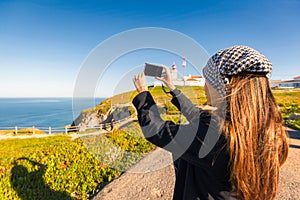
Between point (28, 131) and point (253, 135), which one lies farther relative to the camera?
point (28, 131)

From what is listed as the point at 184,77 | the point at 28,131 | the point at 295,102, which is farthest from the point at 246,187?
the point at 295,102

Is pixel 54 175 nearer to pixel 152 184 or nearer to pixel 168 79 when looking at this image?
pixel 152 184

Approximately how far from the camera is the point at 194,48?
1.69m

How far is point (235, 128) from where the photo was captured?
1020 mm

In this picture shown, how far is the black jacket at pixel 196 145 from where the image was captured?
1026mm

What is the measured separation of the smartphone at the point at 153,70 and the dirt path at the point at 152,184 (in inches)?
105

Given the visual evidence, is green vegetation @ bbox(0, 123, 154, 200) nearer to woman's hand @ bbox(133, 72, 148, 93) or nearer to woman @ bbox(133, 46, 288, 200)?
woman's hand @ bbox(133, 72, 148, 93)

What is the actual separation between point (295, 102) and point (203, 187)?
2775 cm

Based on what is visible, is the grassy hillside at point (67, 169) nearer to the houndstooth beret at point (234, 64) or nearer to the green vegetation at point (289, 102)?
the houndstooth beret at point (234, 64)

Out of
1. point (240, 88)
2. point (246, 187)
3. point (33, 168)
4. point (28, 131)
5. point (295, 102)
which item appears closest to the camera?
point (240, 88)

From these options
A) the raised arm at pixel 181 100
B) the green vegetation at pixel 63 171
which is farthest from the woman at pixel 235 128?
the green vegetation at pixel 63 171

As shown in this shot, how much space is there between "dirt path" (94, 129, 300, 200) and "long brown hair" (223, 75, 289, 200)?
112 inches

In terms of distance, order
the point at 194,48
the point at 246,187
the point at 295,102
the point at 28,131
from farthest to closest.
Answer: the point at 295,102
the point at 28,131
the point at 194,48
the point at 246,187

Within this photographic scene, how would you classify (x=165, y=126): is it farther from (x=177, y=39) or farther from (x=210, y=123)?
(x=177, y=39)
